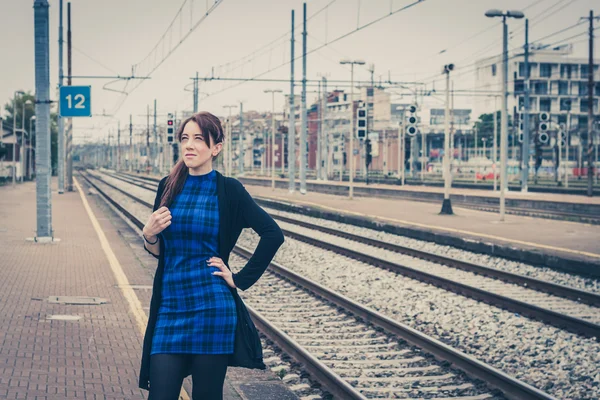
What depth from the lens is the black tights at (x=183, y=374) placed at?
3452 mm

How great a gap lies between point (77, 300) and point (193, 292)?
7.83 meters

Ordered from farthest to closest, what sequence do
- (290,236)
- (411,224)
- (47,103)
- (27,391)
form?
(411,224), (290,236), (47,103), (27,391)

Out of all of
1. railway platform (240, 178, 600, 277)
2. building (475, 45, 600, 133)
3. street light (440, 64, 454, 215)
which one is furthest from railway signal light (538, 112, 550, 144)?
building (475, 45, 600, 133)

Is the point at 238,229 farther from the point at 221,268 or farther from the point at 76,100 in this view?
the point at 76,100

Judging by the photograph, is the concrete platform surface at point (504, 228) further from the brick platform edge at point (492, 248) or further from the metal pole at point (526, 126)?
the metal pole at point (526, 126)

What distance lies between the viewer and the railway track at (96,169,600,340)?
10359 millimetres

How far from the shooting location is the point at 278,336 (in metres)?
8.98

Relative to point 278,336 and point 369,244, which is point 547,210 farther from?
point 278,336

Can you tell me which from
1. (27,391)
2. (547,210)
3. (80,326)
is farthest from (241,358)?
(547,210)

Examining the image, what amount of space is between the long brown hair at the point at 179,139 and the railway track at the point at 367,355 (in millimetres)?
3115

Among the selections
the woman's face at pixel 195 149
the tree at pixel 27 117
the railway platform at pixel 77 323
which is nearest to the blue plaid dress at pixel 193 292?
the woman's face at pixel 195 149

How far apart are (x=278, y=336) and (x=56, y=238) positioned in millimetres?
12183

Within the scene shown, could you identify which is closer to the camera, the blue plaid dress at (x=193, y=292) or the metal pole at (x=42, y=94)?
the blue plaid dress at (x=193, y=292)

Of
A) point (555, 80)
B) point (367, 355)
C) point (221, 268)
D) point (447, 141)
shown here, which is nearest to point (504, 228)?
point (447, 141)
